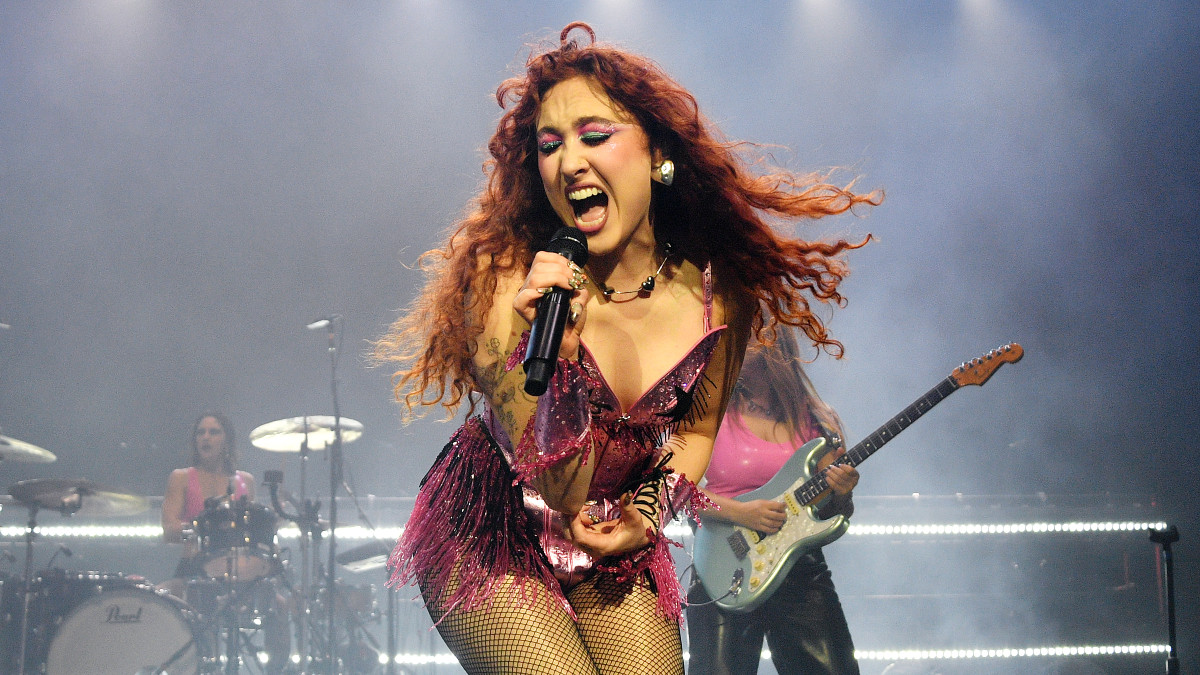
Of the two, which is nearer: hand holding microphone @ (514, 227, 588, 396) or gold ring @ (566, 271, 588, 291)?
hand holding microphone @ (514, 227, 588, 396)

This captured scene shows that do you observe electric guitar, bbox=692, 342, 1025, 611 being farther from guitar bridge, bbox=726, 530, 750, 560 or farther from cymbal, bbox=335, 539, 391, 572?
cymbal, bbox=335, 539, 391, 572

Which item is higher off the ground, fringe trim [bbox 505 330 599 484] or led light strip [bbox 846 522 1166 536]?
fringe trim [bbox 505 330 599 484]

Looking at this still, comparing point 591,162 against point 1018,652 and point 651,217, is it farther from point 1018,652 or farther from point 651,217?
point 1018,652

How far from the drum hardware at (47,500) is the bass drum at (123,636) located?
0.21 meters

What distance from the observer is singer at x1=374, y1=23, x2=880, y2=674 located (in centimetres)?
181

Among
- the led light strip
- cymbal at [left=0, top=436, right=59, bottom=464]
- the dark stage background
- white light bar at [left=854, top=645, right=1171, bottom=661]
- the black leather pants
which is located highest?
the dark stage background

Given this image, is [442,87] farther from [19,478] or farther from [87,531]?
[19,478]

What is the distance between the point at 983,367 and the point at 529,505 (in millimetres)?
3062

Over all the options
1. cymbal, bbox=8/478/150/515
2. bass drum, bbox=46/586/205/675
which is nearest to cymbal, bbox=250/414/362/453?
cymbal, bbox=8/478/150/515

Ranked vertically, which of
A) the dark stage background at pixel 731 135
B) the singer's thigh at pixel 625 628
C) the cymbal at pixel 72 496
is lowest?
the singer's thigh at pixel 625 628

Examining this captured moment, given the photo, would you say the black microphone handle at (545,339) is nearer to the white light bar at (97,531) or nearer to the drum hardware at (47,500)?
the drum hardware at (47,500)

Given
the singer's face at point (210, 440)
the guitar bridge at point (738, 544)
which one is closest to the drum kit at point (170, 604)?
the singer's face at point (210, 440)

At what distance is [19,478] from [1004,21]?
9.46 meters

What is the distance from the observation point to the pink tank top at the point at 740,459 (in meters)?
3.79
